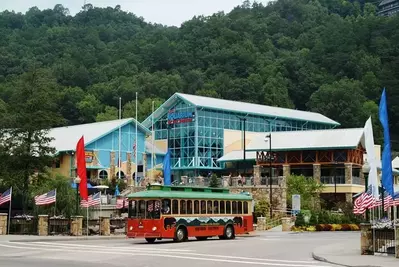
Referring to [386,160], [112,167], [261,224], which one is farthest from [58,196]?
[112,167]

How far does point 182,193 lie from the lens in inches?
1387

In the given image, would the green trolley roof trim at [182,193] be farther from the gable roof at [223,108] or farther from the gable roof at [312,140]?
the gable roof at [223,108]

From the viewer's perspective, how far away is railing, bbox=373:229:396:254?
24203 mm

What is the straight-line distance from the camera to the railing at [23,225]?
40781mm

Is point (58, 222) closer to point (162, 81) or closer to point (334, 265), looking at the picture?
point (334, 265)

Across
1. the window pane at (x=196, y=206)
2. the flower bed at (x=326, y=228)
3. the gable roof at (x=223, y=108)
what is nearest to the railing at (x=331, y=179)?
the flower bed at (x=326, y=228)

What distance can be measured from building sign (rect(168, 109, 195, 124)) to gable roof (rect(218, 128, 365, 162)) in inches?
497

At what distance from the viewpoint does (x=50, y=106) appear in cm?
4844

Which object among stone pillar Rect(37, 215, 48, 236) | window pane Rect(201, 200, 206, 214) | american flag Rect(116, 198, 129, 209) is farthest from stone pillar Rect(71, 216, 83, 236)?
american flag Rect(116, 198, 129, 209)

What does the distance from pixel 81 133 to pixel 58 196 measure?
35.2 metres

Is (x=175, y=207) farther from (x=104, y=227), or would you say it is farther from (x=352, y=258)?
(x=352, y=258)

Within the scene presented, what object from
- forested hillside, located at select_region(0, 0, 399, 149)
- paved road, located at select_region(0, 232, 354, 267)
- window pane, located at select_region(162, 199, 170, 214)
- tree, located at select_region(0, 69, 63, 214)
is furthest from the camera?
forested hillside, located at select_region(0, 0, 399, 149)

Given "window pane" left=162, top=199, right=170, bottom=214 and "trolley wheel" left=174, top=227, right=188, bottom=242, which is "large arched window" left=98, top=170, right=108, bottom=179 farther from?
"window pane" left=162, top=199, right=170, bottom=214

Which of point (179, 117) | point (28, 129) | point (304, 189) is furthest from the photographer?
point (179, 117)
